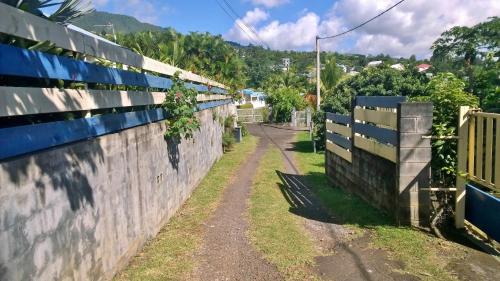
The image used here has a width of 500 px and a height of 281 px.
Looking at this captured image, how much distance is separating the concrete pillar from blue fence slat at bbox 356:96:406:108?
16.1 inches

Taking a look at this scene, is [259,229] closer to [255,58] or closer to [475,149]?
[475,149]

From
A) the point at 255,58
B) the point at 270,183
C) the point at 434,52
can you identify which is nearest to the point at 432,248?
the point at 270,183

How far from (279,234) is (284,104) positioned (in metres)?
34.3

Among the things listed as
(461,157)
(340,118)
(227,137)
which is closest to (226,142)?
(227,137)

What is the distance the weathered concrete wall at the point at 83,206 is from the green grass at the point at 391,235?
3075mm

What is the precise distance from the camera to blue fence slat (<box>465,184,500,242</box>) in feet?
16.8

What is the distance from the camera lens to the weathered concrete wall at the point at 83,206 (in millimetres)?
3000

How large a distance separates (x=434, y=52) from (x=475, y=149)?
29.4 meters

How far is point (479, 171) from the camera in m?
5.50

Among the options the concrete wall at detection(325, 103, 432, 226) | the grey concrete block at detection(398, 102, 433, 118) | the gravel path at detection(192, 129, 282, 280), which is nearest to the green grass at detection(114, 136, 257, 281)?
the gravel path at detection(192, 129, 282, 280)

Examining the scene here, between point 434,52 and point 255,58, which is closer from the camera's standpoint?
point 434,52

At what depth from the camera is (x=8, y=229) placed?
9.46ft

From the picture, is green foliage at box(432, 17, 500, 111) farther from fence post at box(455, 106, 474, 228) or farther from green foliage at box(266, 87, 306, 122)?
fence post at box(455, 106, 474, 228)

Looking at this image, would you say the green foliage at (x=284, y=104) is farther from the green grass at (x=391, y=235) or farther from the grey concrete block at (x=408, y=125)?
the grey concrete block at (x=408, y=125)
